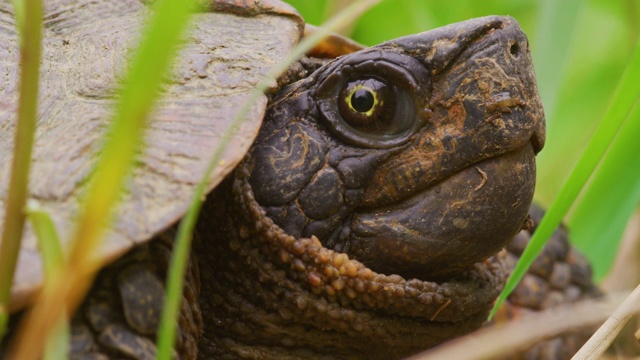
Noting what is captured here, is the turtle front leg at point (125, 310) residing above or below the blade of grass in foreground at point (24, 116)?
below

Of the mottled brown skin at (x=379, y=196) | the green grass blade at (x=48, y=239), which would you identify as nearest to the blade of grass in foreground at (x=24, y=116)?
the green grass blade at (x=48, y=239)

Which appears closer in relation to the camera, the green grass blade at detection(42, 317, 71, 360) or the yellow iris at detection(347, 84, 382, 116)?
the green grass blade at detection(42, 317, 71, 360)

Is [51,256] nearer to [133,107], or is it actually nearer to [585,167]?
[133,107]

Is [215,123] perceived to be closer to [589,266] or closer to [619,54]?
[589,266]

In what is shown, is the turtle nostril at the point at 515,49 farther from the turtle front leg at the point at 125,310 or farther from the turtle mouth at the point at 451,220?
the turtle front leg at the point at 125,310

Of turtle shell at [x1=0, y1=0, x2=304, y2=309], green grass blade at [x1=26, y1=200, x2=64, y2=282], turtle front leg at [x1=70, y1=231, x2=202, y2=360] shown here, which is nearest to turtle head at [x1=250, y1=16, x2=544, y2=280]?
turtle shell at [x1=0, y1=0, x2=304, y2=309]

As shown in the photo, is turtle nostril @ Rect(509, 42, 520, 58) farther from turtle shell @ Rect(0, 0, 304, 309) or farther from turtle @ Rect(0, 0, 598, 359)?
turtle shell @ Rect(0, 0, 304, 309)
